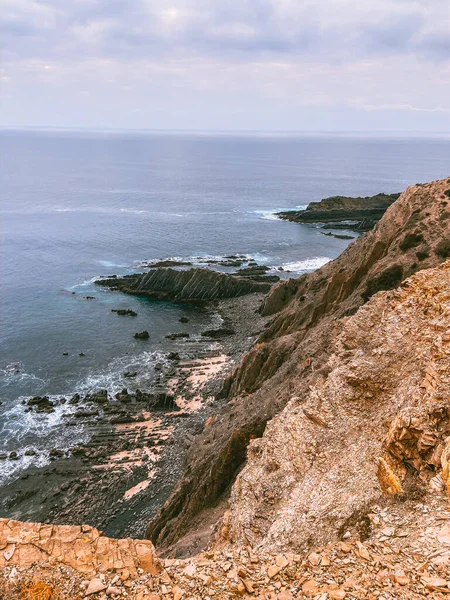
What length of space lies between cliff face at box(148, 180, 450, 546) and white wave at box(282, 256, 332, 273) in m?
40.2

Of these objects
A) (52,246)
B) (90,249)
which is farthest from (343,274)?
(52,246)

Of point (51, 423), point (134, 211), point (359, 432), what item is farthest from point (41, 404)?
point (134, 211)

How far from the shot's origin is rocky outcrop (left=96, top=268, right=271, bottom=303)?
3344 inches

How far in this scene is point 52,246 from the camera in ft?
372

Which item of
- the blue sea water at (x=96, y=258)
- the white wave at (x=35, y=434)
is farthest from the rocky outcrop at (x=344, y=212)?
the white wave at (x=35, y=434)

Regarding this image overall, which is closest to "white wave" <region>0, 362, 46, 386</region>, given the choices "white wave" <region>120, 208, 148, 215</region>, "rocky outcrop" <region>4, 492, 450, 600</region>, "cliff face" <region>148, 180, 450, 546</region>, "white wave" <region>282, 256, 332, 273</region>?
"cliff face" <region>148, 180, 450, 546</region>

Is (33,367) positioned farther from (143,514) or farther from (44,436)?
(143,514)

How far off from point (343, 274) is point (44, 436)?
37946mm

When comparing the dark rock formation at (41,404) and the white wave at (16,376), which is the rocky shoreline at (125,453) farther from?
the white wave at (16,376)

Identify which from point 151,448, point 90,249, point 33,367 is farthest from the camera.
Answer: point 90,249

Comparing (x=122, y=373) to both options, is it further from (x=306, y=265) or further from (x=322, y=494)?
(x=306, y=265)

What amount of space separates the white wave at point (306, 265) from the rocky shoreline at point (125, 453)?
1600 inches

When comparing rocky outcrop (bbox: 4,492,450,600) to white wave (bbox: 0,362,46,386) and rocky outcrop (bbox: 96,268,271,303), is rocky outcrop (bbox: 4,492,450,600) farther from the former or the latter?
rocky outcrop (bbox: 96,268,271,303)

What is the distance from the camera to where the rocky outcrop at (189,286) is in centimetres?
8494
